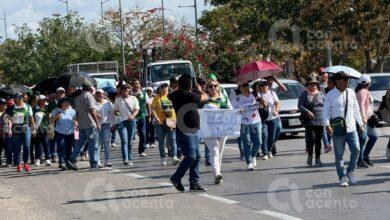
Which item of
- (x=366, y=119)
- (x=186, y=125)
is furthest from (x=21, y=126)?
(x=366, y=119)

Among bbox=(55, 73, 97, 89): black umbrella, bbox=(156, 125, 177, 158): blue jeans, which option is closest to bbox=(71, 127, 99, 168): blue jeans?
bbox=(156, 125, 177, 158): blue jeans

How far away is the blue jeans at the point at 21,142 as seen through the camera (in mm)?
19938

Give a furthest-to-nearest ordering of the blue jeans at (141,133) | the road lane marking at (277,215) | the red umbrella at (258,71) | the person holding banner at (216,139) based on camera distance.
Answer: the blue jeans at (141,133) < the red umbrella at (258,71) < the person holding banner at (216,139) < the road lane marking at (277,215)

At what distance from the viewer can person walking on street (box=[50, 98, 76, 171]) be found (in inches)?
753

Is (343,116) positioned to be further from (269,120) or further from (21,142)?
(21,142)

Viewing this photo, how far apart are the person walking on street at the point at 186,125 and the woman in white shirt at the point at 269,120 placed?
5.17m

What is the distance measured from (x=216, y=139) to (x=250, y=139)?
96.7 inches

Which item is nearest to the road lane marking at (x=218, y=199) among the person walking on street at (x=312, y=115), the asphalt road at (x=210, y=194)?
the asphalt road at (x=210, y=194)

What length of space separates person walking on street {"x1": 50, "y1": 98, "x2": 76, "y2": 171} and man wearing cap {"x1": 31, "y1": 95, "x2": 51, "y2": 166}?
4.95 ft

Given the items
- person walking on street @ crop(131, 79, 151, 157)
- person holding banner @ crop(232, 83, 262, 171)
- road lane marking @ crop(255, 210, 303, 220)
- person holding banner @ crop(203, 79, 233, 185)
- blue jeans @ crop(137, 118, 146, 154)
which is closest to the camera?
road lane marking @ crop(255, 210, 303, 220)

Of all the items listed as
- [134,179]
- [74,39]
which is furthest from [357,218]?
[74,39]

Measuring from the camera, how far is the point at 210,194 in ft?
43.7

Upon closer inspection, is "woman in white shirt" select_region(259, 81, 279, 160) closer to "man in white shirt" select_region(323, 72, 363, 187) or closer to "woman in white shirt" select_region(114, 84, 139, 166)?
"woman in white shirt" select_region(114, 84, 139, 166)

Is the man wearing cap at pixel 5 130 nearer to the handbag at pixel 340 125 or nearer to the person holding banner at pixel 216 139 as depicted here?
the person holding banner at pixel 216 139
